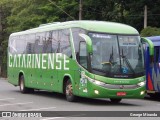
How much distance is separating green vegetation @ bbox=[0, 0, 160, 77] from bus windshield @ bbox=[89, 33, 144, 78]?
2490 centimetres

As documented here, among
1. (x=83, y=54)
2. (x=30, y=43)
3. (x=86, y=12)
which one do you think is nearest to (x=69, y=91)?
(x=83, y=54)

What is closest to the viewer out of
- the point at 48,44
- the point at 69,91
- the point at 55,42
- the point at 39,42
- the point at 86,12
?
the point at 69,91

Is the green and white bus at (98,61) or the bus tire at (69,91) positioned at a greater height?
the green and white bus at (98,61)

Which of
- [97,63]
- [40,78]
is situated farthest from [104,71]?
[40,78]

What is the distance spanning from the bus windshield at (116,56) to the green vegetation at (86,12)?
2490 centimetres

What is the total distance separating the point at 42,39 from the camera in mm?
23188

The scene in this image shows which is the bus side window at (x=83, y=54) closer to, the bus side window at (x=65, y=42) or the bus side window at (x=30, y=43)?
the bus side window at (x=65, y=42)

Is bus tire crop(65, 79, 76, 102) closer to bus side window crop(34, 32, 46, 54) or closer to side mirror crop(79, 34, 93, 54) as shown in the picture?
side mirror crop(79, 34, 93, 54)

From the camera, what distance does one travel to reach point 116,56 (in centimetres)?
1828

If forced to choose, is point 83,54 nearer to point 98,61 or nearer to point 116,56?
point 98,61

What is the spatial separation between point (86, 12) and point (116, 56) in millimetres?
32075

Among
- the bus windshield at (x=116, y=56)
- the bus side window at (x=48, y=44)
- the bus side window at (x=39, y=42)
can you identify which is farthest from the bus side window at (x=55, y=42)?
the bus windshield at (x=116, y=56)

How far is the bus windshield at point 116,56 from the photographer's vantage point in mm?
18047

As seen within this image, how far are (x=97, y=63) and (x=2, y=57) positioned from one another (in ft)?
159
